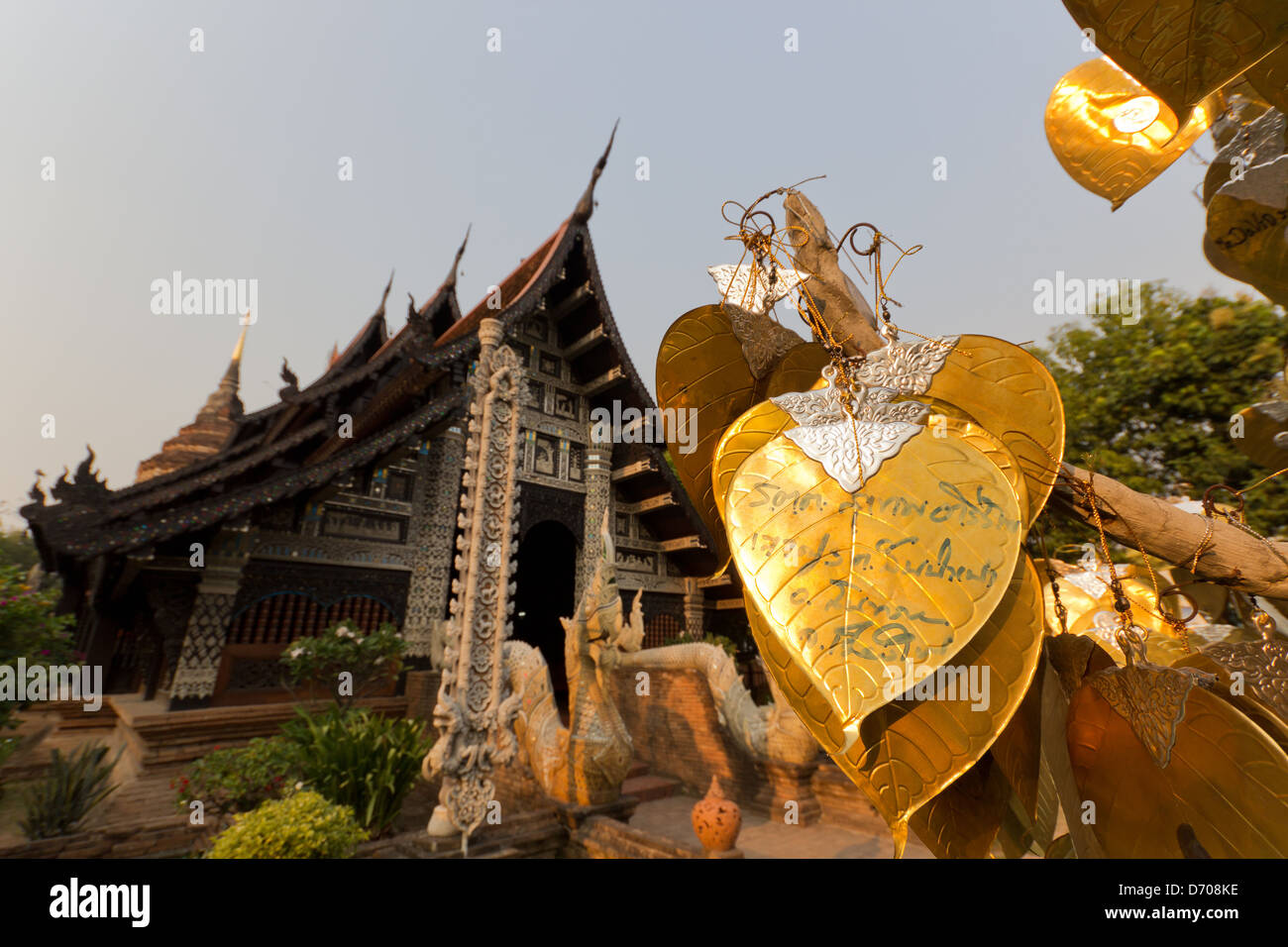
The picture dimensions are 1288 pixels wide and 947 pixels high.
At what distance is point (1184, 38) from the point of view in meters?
0.63

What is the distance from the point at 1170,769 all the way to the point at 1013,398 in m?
0.49

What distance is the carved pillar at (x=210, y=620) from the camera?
8133 mm

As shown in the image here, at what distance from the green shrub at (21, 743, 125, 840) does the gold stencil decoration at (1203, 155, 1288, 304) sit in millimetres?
9125

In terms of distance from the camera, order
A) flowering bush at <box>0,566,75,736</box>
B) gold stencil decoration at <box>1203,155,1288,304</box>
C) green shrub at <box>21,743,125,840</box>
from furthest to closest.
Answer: flowering bush at <box>0,566,75,736</box> → green shrub at <box>21,743,125,840</box> → gold stencil decoration at <box>1203,155,1288,304</box>

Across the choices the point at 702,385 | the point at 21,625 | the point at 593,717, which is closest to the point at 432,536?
the point at 21,625

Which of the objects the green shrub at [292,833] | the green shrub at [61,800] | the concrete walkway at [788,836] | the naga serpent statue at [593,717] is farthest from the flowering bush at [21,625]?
the concrete walkway at [788,836]

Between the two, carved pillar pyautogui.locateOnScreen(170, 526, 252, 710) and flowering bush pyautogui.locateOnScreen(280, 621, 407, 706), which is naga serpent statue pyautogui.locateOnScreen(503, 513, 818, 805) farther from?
carved pillar pyautogui.locateOnScreen(170, 526, 252, 710)

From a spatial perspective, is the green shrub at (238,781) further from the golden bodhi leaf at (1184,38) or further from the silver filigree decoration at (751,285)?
the golden bodhi leaf at (1184,38)

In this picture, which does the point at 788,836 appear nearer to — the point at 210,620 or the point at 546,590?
the point at 210,620

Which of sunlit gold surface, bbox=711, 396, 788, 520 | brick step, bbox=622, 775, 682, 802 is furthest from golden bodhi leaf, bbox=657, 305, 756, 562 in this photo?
brick step, bbox=622, 775, 682, 802

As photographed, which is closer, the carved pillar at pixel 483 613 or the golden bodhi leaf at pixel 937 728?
the golden bodhi leaf at pixel 937 728

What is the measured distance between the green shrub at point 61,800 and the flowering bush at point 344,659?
89.1 inches

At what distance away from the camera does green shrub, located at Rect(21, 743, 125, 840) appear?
19.1 ft
